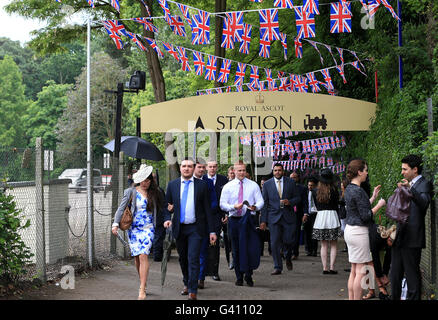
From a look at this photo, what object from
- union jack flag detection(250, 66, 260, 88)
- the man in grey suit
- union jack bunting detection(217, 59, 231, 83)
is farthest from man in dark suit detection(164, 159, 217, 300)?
union jack flag detection(250, 66, 260, 88)

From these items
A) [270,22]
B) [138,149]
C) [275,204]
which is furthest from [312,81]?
[275,204]

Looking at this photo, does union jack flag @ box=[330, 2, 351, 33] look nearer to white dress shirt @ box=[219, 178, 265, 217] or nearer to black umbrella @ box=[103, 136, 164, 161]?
white dress shirt @ box=[219, 178, 265, 217]

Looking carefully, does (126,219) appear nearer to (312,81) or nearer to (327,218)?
(327,218)

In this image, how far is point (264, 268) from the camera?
13.1m

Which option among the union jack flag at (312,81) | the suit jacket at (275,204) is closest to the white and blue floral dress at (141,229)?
the suit jacket at (275,204)

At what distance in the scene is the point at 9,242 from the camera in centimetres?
891

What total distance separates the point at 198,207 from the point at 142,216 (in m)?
0.87

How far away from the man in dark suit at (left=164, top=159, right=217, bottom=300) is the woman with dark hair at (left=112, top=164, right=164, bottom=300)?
0.31 metres

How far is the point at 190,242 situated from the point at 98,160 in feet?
16.1

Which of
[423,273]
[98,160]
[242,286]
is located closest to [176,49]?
[98,160]

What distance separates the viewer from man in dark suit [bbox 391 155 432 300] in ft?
24.5

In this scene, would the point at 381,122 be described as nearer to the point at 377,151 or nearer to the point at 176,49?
the point at 377,151

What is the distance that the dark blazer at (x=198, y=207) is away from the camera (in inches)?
370

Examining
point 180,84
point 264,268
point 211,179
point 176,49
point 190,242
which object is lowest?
point 264,268
